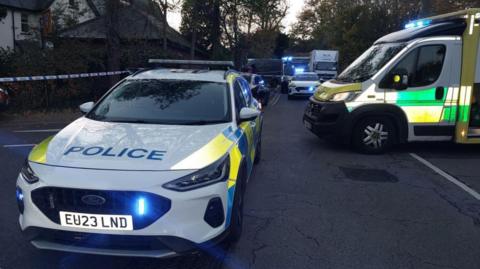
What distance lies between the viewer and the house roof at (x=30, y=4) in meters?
29.8

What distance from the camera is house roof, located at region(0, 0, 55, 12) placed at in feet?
97.8

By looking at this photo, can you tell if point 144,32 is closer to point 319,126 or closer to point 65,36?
point 65,36

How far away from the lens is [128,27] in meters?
18.9

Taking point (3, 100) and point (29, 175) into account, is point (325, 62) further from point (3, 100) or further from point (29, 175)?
point (29, 175)

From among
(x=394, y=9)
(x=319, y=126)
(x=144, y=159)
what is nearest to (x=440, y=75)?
(x=319, y=126)

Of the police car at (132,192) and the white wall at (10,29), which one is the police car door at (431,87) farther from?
the white wall at (10,29)

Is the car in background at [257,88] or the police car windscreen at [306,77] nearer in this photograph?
the car in background at [257,88]

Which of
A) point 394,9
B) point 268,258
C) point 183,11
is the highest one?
point 394,9

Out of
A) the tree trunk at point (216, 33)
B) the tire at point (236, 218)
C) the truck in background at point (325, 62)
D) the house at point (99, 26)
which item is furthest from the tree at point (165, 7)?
the truck in background at point (325, 62)

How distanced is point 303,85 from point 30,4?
21.1 m

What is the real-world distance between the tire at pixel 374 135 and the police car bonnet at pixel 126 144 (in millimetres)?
4756

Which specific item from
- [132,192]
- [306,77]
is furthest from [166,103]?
[306,77]

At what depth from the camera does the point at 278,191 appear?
20.3ft

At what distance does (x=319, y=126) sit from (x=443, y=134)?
2345 mm
